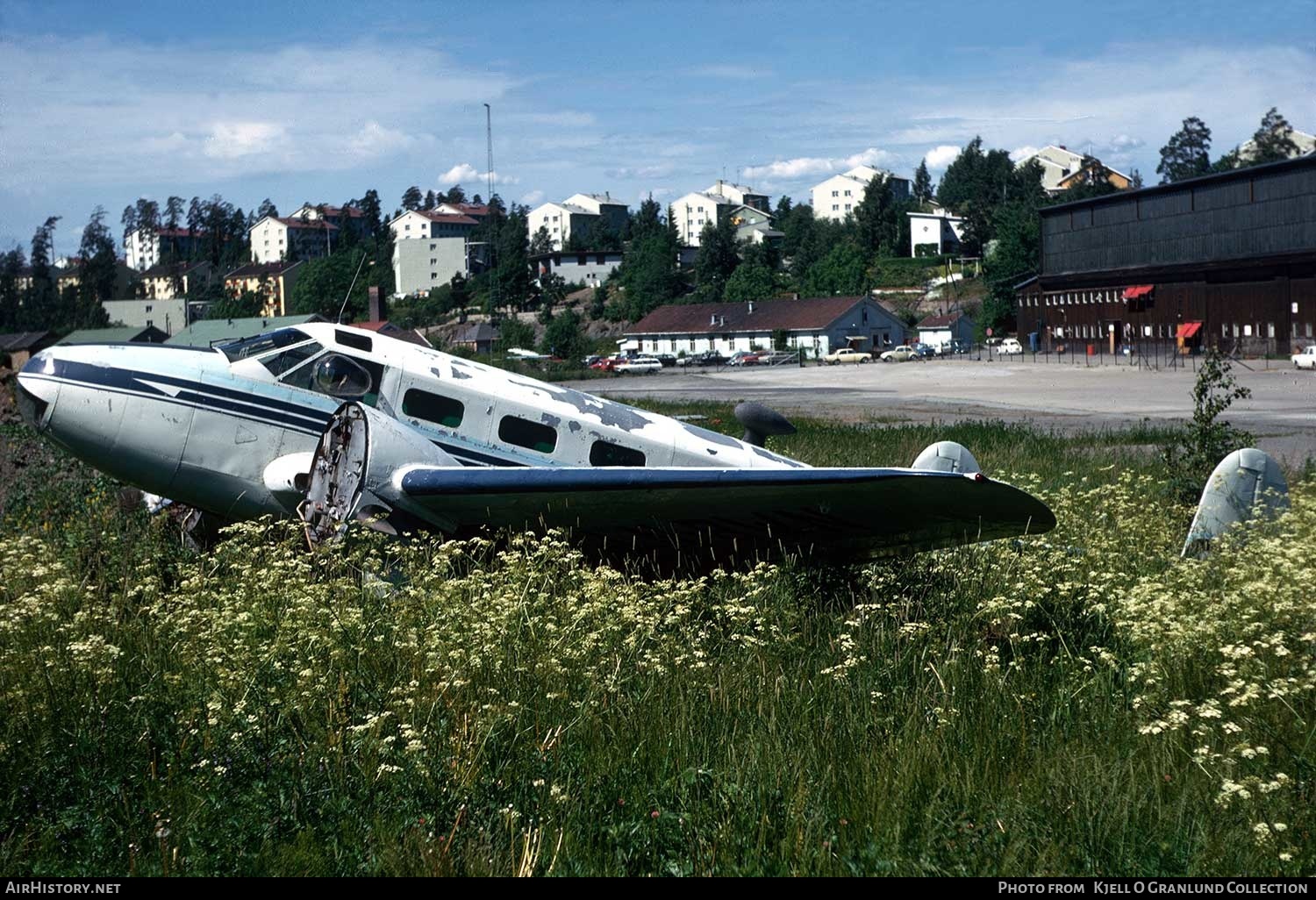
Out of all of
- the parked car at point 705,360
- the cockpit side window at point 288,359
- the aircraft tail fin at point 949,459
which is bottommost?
the aircraft tail fin at point 949,459

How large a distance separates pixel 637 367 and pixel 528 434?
83800 mm

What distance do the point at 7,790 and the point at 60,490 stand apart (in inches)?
414

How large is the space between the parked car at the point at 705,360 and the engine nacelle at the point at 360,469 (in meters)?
99.8

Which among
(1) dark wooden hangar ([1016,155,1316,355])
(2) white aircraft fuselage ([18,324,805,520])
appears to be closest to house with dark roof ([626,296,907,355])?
(1) dark wooden hangar ([1016,155,1316,355])

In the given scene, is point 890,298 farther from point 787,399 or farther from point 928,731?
point 928,731

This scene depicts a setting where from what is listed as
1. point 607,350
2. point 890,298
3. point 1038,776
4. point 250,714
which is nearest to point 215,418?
point 250,714

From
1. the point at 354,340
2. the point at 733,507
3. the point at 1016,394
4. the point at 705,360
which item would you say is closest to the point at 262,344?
the point at 354,340

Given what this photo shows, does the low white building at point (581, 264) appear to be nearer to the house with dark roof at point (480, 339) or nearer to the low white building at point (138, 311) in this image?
the house with dark roof at point (480, 339)

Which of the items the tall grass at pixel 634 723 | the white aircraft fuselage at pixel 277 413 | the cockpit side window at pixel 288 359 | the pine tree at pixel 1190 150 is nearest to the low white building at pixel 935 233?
the pine tree at pixel 1190 150

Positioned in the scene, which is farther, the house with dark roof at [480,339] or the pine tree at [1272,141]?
the pine tree at [1272,141]

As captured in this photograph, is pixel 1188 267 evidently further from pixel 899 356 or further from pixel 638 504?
pixel 638 504

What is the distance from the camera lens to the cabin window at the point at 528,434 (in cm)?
1035

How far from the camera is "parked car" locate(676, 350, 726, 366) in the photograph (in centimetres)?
10962

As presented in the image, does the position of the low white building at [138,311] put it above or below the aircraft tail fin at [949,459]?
above
